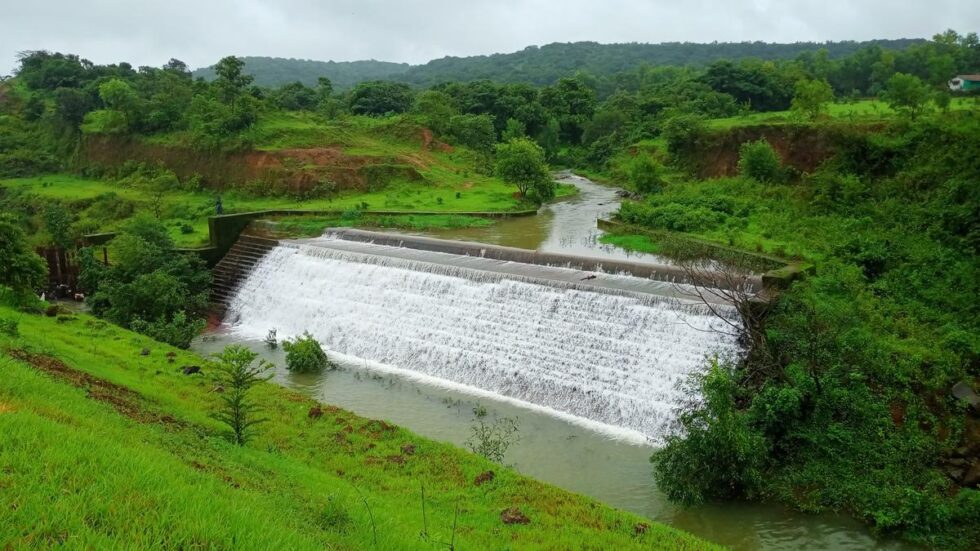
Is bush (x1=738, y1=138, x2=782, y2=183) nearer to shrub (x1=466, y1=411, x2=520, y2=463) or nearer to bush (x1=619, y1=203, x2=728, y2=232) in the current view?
bush (x1=619, y1=203, x2=728, y2=232)

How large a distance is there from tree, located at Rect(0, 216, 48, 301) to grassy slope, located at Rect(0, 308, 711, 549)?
0.86m

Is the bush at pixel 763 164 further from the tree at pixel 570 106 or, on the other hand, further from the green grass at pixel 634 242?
the tree at pixel 570 106

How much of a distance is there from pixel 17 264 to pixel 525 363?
9.98m

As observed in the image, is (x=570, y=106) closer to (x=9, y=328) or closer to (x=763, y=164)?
(x=763, y=164)

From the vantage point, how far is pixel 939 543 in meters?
7.28

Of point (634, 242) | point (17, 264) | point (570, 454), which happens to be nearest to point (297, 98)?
point (634, 242)

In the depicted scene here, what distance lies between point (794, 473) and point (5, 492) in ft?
28.6

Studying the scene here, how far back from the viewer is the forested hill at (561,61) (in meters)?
114

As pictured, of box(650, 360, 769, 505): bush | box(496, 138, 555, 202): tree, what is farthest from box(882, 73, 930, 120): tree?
box(650, 360, 769, 505): bush

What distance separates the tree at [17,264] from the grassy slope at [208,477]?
2.84ft

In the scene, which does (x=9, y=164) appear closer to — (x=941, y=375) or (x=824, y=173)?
(x=824, y=173)

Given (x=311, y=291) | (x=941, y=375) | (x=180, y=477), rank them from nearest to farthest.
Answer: (x=180, y=477) < (x=941, y=375) < (x=311, y=291)

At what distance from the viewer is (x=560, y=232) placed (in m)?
21.0

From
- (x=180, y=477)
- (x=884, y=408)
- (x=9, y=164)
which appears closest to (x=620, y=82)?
(x=9, y=164)
